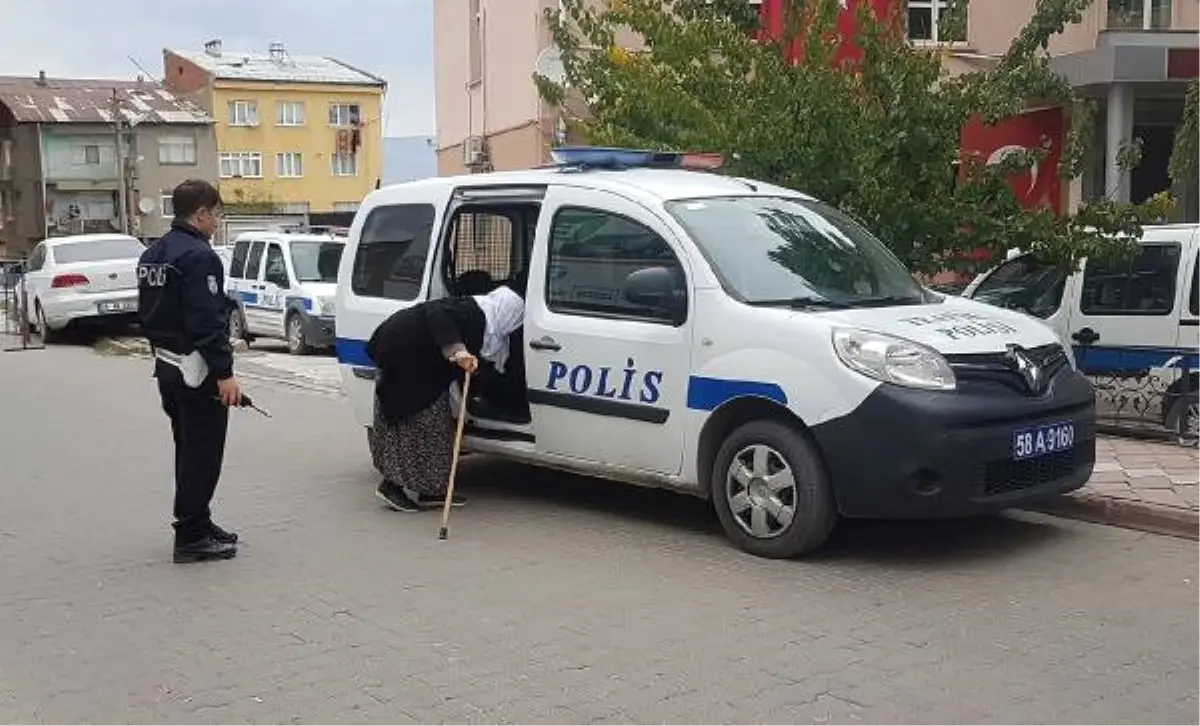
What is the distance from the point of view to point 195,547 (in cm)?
663

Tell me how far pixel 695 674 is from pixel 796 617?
32.6 inches

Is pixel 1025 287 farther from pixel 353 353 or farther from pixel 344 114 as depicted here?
pixel 344 114

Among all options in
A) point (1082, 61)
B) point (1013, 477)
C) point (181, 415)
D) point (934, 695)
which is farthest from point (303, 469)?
point (1082, 61)

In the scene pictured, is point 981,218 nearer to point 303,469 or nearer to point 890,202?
point 890,202

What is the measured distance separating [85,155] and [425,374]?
217 ft

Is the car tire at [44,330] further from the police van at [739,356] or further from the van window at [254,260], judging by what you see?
the police van at [739,356]

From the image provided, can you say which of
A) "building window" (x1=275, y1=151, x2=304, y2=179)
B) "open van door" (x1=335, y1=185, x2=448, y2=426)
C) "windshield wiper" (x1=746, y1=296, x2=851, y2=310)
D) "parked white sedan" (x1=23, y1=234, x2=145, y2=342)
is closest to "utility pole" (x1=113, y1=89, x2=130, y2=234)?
"building window" (x1=275, y1=151, x2=304, y2=179)

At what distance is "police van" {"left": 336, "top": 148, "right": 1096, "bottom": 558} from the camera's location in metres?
6.09

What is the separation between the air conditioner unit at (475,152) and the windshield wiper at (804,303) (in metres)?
19.4

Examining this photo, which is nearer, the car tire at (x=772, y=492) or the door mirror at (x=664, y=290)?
the car tire at (x=772, y=492)

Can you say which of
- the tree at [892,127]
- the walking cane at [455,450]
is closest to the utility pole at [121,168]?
the tree at [892,127]

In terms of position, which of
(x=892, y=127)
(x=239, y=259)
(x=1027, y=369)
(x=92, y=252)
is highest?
(x=892, y=127)

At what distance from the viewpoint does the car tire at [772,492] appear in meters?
6.21

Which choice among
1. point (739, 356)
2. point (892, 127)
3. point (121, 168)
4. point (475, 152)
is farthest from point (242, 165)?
point (739, 356)
